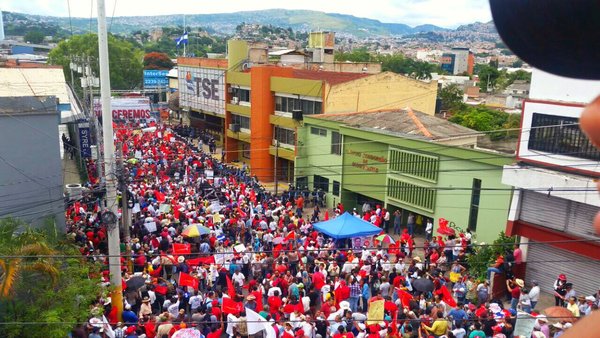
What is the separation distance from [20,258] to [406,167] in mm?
16952

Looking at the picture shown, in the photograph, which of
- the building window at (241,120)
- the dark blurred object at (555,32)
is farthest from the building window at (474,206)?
the building window at (241,120)

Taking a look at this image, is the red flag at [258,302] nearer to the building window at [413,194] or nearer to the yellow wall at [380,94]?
the building window at [413,194]

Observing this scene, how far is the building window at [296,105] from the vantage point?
110 ft

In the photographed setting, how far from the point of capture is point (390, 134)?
25031 mm

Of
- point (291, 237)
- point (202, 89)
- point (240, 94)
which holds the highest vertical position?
point (240, 94)

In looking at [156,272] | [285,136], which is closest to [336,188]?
[285,136]

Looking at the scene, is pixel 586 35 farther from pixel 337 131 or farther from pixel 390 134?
pixel 337 131

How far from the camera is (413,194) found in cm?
2372

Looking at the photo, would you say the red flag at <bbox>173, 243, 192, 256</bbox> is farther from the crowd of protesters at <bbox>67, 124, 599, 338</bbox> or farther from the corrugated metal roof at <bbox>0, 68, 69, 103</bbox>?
the corrugated metal roof at <bbox>0, 68, 69, 103</bbox>

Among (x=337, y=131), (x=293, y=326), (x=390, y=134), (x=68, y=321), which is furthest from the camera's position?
(x=337, y=131)

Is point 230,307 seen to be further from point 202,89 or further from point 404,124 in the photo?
point 202,89

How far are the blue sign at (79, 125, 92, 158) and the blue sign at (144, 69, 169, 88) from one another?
143ft

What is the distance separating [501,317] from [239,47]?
33.2 m

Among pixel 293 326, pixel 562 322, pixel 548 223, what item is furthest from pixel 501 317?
pixel 548 223
